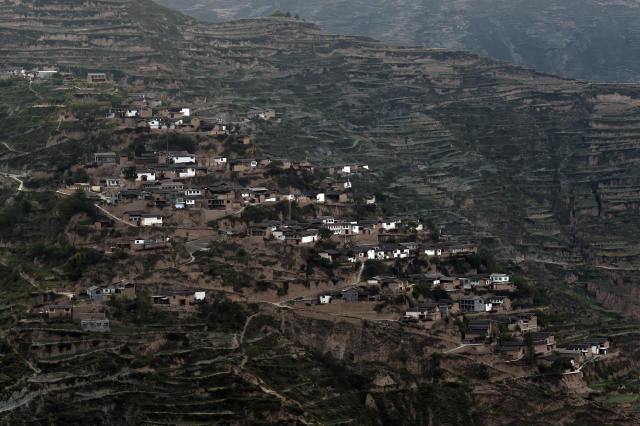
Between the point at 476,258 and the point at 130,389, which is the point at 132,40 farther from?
the point at 130,389

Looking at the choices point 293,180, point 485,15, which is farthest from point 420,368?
point 485,15

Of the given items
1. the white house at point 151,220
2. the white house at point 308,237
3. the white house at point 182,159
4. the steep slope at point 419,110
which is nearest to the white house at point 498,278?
the white house at point 308,237

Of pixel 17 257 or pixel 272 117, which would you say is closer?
pixel 17 257

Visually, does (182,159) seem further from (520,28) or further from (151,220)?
(520,28)

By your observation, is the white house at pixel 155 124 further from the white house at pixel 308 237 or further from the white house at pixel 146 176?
the white house at pixel 308 237

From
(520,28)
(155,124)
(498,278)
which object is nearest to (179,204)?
(155,124)

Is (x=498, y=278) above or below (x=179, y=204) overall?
below
